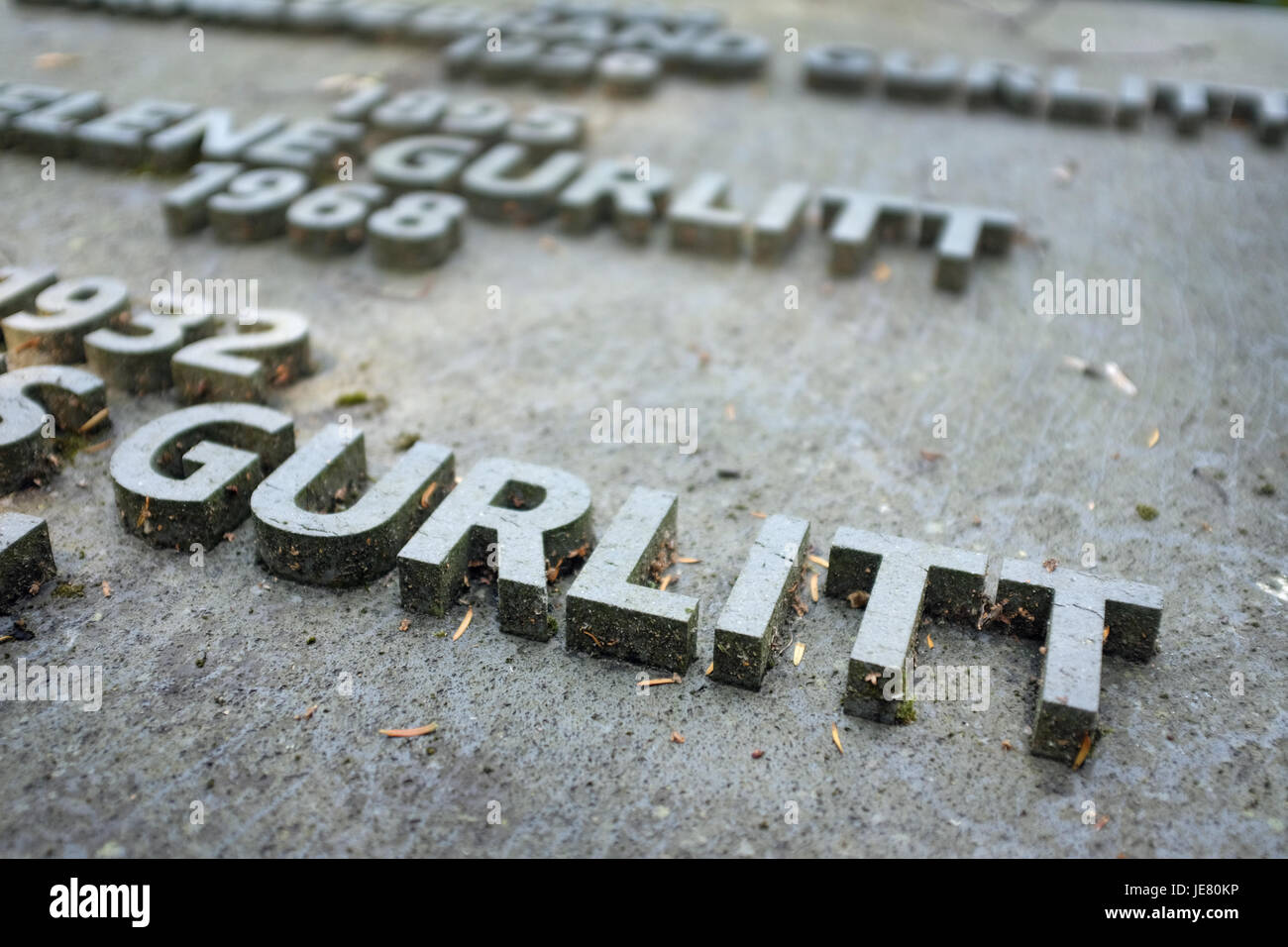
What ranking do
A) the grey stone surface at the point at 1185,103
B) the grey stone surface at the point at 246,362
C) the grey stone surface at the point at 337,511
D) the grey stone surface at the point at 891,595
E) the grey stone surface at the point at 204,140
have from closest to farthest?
the grey stone surface at the point at 891,595 < the grey stone surface at the point at 337,511 < the grey stone surface at the point at 246,362 < the grey stone surface at the point at 204,140 < the grey stone surface at the point at 1185,103

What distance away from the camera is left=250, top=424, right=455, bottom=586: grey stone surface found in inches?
170

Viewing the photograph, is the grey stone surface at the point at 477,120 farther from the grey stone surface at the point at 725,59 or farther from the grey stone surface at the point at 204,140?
the grey stone surface at the point at 725,59

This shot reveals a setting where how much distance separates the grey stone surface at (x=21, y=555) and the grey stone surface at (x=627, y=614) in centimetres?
204

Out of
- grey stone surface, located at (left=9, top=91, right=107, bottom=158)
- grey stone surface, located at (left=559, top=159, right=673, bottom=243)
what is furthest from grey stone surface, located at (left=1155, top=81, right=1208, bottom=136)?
grey stone surface, located at (left=9, top=91, right=107, bottom=158)

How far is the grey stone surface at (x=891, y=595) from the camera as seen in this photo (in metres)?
3.81

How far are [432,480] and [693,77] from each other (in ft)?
22.6

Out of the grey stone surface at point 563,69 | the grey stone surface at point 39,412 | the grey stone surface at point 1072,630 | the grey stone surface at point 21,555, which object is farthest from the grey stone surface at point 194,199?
the grey stone surface at point 1072,630

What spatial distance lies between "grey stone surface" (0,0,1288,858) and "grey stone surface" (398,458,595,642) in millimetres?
123

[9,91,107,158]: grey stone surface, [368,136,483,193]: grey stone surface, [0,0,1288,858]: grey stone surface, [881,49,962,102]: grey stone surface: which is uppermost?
[881,49,962,102]: grey stone surface

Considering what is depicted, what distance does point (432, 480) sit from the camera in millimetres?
4695

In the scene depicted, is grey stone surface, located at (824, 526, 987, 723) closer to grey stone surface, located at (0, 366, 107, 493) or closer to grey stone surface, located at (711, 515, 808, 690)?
grey stone surface, located at (711, 515, 808, 690)

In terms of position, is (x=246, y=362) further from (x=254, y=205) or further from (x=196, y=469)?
(x=254, y=205)

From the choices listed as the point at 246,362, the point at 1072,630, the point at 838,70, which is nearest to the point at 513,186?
the point at 246,362

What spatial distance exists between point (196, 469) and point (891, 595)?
9.74 feet
